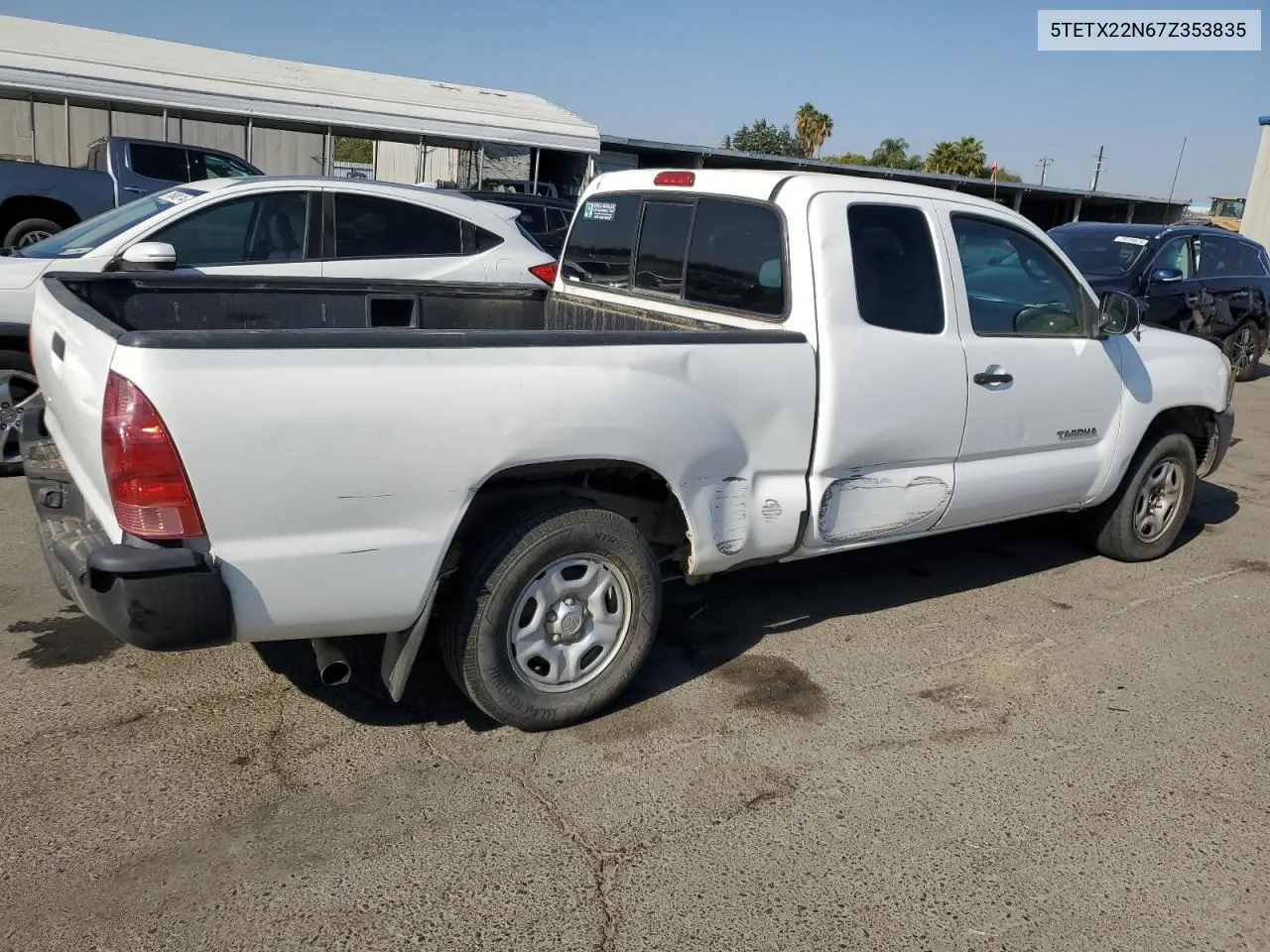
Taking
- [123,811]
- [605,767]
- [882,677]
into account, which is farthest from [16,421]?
[882,677]

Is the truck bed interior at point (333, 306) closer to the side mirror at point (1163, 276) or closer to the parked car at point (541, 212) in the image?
the parked car at point (541, 212)

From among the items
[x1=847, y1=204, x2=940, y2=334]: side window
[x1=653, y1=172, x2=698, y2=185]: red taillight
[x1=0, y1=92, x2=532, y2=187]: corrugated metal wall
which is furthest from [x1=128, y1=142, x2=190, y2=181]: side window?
[x1=847, y1=204, x2=940, y2=334]: side window

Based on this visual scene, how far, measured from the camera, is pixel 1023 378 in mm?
4637

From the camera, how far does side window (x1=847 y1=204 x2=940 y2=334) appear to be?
407 centimetres

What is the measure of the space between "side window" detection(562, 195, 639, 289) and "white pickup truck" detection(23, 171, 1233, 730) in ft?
0.06

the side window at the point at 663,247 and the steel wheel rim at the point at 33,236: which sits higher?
the side window at the point at 663,247

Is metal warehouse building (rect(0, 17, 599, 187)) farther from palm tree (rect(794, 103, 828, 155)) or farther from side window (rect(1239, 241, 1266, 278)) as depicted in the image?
palm tree (rect(794, 103, 828, 155))

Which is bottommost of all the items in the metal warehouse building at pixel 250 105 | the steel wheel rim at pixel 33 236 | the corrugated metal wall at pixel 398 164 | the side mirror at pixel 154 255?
the steel wheel rim at pixel 33 236

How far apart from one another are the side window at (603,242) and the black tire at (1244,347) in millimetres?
10114

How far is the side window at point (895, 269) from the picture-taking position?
4.07 metres

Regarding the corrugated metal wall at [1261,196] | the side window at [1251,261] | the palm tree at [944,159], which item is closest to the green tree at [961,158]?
the palm tree at [944,159]

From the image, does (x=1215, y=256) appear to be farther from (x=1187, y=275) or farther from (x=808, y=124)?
(x=808, y=124)

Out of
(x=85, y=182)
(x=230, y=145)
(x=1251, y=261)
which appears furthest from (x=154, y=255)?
(x=230, y=145)

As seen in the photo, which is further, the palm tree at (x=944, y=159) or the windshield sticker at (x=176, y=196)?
the palm tree at (x=944, y=159)
